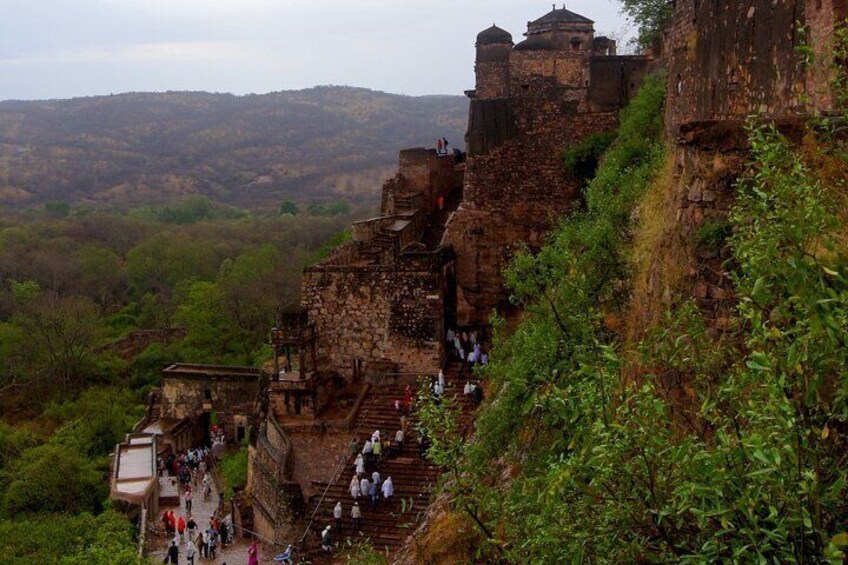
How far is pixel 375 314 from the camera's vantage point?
850 inches

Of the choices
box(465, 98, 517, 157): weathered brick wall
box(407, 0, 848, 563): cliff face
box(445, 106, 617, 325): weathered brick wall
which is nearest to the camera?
box(407, 0, 848, 563): cliff face

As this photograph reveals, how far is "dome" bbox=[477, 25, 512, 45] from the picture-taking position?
33062 millimetres

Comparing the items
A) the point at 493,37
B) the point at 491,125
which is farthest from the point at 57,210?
the point at 491,125

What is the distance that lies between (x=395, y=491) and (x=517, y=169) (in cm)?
830

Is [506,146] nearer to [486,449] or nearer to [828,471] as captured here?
[486,449]

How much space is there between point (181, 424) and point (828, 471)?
28532 millimetres

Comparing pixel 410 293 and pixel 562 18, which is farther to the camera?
pixel 562 18

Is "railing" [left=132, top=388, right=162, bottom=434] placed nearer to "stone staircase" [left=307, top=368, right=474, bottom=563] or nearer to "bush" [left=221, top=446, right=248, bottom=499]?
"bush" [left=221, top=446, right=248, bottom=499]

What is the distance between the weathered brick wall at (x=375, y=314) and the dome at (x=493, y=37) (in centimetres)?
1484

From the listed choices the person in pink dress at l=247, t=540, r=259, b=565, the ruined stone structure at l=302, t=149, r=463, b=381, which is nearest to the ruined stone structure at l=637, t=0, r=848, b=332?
the ruined stone structure at l=302, t=149, r=463, b=381

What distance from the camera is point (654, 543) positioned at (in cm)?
571

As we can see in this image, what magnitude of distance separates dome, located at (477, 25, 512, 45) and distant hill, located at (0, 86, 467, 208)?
296 ft

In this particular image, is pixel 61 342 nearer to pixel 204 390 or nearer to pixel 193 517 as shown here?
pixel 204 390

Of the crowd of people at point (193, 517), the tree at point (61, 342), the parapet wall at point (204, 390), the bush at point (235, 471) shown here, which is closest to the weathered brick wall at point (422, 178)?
the parapet wall at point (204, 390)
